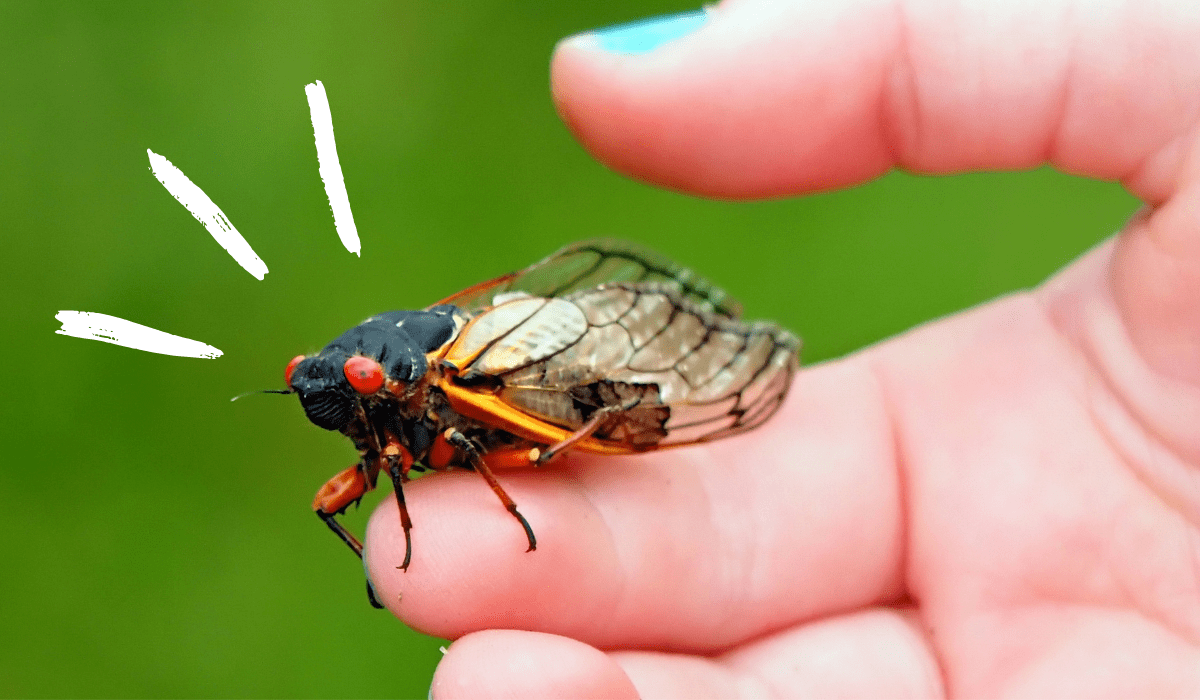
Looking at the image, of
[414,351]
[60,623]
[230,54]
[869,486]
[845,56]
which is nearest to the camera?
[414,351]

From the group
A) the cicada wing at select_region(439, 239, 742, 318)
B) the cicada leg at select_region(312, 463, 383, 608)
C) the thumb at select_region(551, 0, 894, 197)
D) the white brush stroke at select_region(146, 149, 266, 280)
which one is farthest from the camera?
the white brush stroke at select_region(146, 149, 266, 280)

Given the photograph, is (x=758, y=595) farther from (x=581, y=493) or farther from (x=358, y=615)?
(x=358, y=615)

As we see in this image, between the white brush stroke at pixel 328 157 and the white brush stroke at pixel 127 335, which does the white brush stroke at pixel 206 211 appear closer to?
the white brush stroke at pixel 328 157

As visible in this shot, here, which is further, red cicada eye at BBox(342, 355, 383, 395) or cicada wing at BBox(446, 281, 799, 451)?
cicada wing at BBox(446, 281, 799, 451)

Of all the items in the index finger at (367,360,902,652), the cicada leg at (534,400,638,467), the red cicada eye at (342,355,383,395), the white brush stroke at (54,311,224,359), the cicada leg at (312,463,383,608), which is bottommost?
the index finger at (367,360,902,652)

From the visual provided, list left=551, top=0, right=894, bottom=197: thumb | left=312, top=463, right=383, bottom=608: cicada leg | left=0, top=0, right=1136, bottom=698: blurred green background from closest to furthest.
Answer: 1. left=312, top=463, right=383, bottom=608: cicada leg
2. left=551, top=0, right=894, bottom=197: thumb
3. left=0, top=0, right=1136, bottom=698: blurred green background

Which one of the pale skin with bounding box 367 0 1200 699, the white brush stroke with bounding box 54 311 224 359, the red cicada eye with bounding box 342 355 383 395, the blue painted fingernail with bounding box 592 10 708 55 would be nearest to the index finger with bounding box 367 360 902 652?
the pale skin with bounding box 367 0 1200 699

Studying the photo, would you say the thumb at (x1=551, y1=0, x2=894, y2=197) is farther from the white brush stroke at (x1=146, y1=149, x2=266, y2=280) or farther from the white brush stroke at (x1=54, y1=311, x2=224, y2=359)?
the white brush stroke at (x1=146, y1=149, x2=266, y2=280)

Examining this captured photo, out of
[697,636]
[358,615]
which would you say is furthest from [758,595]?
[358,615]
